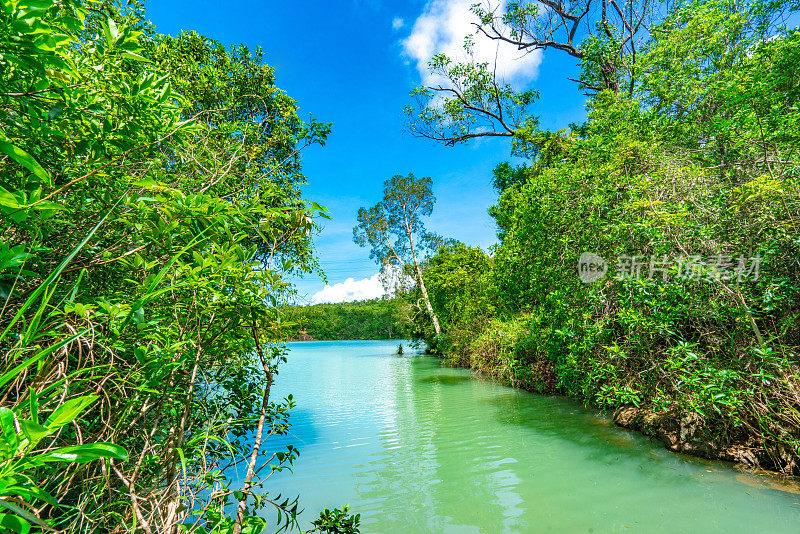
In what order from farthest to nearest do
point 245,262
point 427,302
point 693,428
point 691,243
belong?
point 427,302 < point 693,428 < point 691,243 < point 245,262

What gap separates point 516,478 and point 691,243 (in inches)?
161

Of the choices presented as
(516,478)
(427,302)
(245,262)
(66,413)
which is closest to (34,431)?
(66,413)

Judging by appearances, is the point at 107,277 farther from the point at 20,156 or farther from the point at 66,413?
the point at 66,413

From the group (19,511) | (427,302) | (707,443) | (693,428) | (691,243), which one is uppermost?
(691,243)

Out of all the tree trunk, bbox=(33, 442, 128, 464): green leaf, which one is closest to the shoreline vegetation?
bbox=(33, 442, 128, 464): green leaf

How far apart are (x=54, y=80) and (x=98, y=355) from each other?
52.6 inches

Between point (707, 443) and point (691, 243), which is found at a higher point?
point (691, 243)

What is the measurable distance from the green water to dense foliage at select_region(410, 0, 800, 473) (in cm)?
79

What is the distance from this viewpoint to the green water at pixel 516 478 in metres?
3.65

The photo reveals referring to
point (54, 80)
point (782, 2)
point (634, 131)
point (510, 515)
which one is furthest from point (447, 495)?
point (782, 2)

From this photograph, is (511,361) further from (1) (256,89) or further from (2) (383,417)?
(1) (256,89)

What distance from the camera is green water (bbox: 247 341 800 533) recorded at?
365 centimetres

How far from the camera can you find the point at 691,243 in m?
4.93

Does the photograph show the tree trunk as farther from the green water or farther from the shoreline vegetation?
the green water
